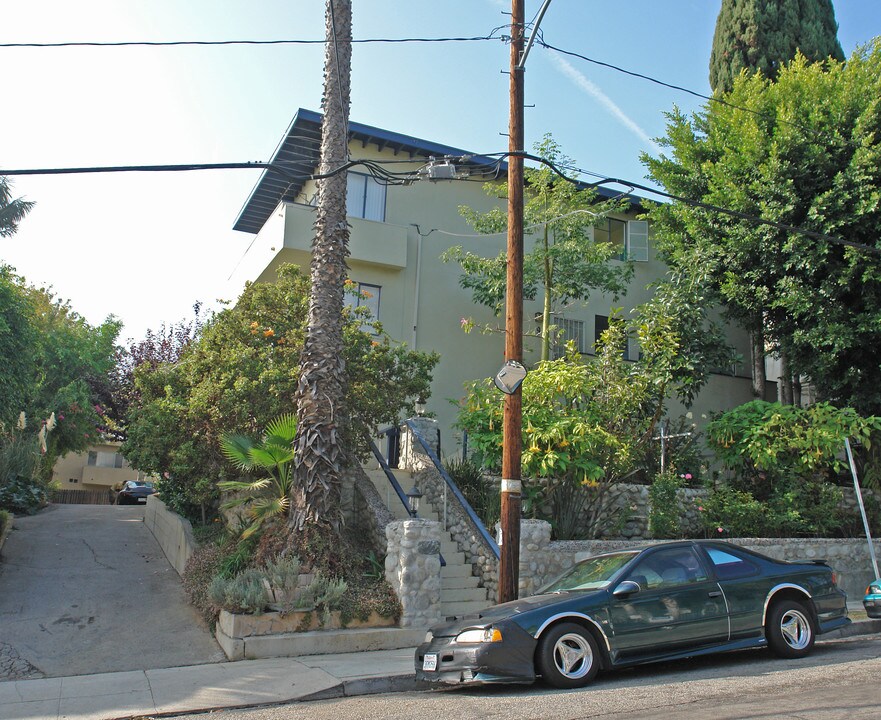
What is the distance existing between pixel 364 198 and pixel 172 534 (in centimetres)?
1001

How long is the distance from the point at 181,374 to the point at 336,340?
15.5ft

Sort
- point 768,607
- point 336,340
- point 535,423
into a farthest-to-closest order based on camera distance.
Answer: point 535,423
point 336,340
point 768,607

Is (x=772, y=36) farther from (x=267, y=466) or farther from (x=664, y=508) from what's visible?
(x=267, y=466)

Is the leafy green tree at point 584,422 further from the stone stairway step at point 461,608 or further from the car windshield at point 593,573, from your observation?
the car windshield at point 593,573

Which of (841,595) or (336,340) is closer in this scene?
(841,595)

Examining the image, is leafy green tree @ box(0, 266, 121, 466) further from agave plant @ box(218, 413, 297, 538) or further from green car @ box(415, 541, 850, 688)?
green car @ box(415, 541, 850, 688)

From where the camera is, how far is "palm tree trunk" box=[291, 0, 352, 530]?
10.9 meters

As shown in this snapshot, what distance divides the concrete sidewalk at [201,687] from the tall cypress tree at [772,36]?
20.4 m

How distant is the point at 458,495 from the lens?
12.9 m

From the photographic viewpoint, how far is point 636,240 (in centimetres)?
2317

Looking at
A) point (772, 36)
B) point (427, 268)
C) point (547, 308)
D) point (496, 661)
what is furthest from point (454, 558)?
point (772, 36)

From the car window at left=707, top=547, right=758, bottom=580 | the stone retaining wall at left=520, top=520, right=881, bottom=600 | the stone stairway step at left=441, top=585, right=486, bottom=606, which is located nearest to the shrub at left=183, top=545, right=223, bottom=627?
the stone stairway step at left=441, top=585, right=486, bottom=606

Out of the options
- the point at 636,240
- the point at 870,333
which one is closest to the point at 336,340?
the point at 870,333

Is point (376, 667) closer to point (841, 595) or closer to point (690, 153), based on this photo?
point (841, 595)
